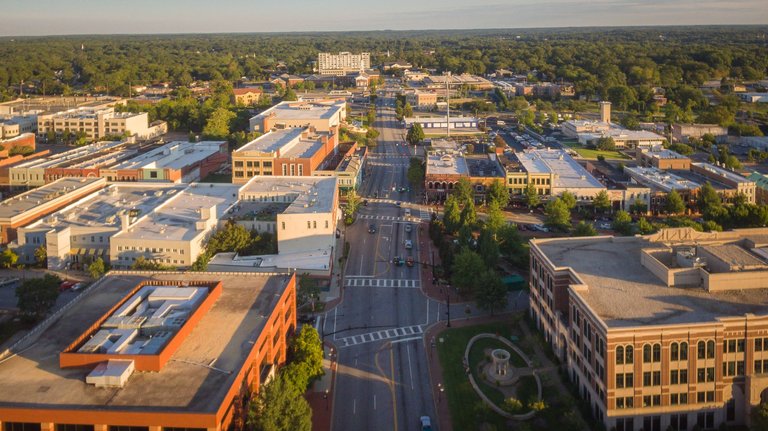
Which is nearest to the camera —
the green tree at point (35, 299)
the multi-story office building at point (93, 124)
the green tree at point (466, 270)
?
the green tree at point (35, 299)

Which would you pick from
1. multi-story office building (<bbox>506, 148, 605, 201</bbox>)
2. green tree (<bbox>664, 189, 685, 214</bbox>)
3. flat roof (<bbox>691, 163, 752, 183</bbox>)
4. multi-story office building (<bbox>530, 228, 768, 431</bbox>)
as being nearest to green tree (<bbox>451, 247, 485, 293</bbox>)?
multi-story office building (<bbox>530, 228, 768, 431</bbox>)

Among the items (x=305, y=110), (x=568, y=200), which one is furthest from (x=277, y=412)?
(x=305, y=110)

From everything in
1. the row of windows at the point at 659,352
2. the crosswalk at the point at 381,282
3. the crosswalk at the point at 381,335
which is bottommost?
the crosswalk at the point at 381,335

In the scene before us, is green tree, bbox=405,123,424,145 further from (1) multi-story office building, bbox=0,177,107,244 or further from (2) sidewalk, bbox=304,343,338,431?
(2) sidewalk, bbox=304,343,338,431

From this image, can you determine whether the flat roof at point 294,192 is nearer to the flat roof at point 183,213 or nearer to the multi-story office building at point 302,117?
the flat roof at point 183,213

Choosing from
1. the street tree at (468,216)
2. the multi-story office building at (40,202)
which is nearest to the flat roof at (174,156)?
the multi-story office building at (40,202)

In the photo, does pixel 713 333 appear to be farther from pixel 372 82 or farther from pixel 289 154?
pixel 372 82
